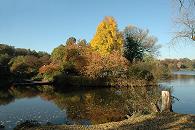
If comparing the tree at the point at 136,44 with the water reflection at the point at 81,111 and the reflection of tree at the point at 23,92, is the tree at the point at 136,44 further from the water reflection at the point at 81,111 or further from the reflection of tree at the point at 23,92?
the water reflection at the point at 81,111

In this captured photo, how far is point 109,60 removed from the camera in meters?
43.7

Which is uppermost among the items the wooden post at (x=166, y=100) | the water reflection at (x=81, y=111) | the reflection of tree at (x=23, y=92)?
the wooden post at (x=166, y=100)

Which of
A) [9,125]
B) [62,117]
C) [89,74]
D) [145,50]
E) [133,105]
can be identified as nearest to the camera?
[9,125]

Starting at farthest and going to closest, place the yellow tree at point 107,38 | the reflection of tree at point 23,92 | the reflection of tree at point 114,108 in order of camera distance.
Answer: the yellow tree at point 107,38, the reflection of tree at point 23,92, the reflection of tree at point 114,108

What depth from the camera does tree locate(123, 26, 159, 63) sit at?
52469mm

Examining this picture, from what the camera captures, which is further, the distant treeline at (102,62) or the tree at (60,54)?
the tree at (60,54)

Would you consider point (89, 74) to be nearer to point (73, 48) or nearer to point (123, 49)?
point (73, 48)

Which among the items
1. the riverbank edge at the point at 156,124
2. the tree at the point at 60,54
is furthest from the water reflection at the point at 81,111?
the tree at the point at 60,54

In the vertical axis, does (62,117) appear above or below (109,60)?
below

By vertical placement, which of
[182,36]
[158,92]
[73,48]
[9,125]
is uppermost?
[73,48]

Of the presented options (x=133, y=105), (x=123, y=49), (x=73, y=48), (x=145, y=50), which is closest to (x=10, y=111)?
(x=133, y=105)

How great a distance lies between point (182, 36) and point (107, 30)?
3470 cm

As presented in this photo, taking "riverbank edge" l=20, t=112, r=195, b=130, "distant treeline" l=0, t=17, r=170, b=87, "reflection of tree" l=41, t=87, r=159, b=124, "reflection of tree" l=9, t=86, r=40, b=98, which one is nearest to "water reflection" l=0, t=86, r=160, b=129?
"reflection of tree" l=41, t=87, r=159, b=124

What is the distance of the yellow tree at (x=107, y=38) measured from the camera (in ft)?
157
